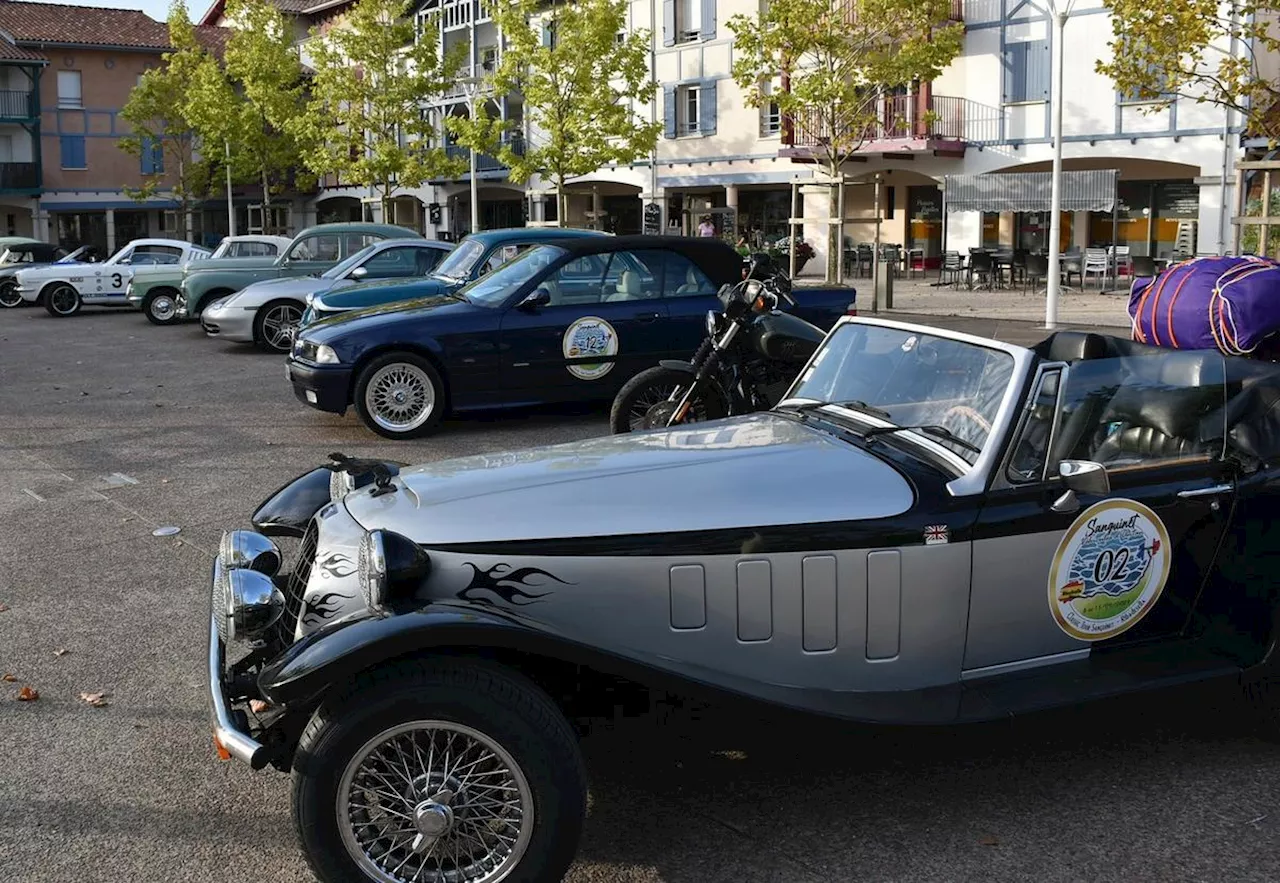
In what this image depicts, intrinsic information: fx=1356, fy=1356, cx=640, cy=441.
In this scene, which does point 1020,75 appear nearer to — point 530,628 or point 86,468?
point 86,468

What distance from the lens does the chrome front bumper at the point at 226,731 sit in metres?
3.49

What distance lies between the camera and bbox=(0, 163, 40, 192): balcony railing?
52594mm

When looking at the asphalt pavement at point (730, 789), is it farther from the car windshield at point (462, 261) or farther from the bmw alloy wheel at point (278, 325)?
the bmw alloy wheel at point (278, 325)

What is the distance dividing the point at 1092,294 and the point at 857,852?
2656 centimetres

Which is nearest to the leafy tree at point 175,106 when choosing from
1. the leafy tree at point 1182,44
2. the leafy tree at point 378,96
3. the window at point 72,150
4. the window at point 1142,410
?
the window at point 72,150

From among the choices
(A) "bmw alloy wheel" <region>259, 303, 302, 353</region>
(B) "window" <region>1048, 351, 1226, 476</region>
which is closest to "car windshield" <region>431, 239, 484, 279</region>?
(A) "bmw alloy wheel" <region>259, 303, 302, 353</region>

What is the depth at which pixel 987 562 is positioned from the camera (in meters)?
4.11

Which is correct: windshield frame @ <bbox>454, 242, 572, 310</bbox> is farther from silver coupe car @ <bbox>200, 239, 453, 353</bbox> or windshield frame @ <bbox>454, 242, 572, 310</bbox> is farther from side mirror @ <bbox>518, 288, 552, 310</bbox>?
silver coupe car @ <bbox>200, 239, 453, 353</bbox>

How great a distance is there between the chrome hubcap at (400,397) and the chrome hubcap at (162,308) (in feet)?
45.9

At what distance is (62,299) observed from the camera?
25.8 meters

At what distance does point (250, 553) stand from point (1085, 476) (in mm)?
2649

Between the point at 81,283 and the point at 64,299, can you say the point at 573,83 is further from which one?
the point at 64,299

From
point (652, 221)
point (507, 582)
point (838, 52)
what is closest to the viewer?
point (507, 582)

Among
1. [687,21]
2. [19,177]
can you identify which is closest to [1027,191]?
[687,21]
